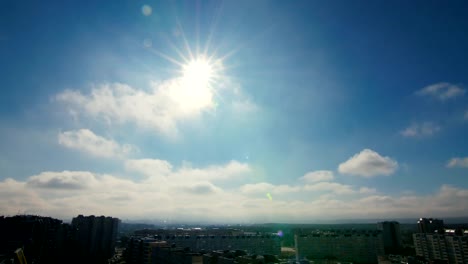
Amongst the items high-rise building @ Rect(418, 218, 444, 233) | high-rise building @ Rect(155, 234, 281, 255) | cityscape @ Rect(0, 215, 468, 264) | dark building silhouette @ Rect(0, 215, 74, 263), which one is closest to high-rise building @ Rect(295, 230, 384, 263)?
cityscape @ Rect(0, 215, 468, 264)

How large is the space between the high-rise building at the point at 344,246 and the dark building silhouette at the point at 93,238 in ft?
218

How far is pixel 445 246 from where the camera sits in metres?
89.6

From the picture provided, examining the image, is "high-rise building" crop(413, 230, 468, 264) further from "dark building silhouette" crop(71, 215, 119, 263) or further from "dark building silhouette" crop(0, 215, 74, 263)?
"dark building silhouette" crop(0, 215, 74, 263)

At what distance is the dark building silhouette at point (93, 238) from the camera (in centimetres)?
9400

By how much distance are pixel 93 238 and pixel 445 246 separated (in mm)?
107457

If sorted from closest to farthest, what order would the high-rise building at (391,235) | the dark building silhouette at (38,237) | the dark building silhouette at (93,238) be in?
the dark building silhouette at (38,237) → the dark building silhouette at (93,238) → the high-rise building at (391,235)

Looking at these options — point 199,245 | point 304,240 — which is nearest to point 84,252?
point 199,245

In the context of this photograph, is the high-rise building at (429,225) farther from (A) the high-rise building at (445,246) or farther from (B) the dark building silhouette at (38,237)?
(B) the dark building silhouette at (38,237)

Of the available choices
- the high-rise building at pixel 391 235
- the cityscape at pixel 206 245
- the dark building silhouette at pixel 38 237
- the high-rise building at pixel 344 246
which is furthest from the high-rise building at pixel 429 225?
the dark building silhouette at pixel 38 237

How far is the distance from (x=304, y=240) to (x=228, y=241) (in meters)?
29.5

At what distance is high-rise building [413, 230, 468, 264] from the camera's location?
82250 mm

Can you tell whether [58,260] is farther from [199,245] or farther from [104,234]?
[199,245]

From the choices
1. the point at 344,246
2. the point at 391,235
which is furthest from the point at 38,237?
the point at 391,235

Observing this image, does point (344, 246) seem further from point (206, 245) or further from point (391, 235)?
point (206, 245)
